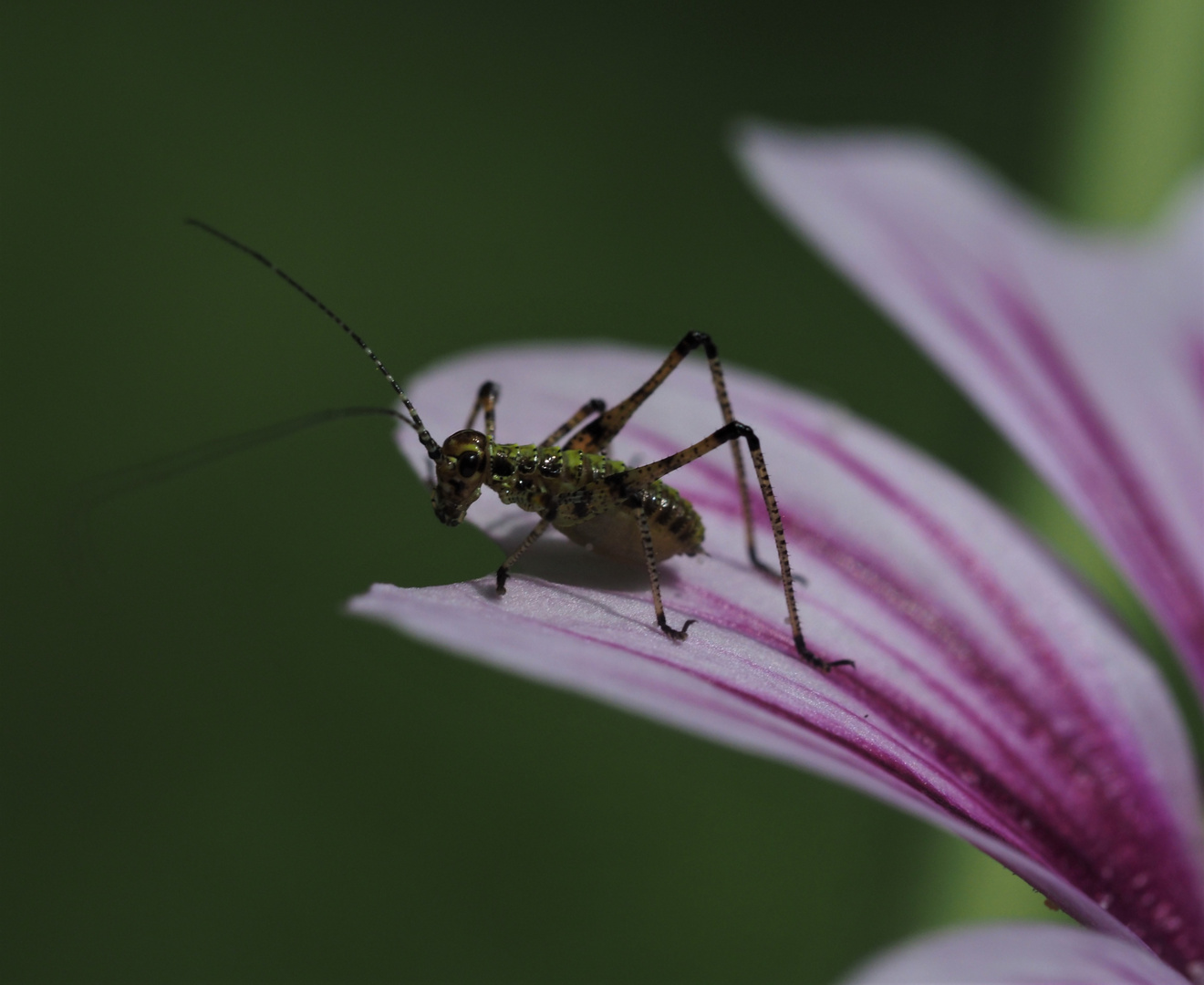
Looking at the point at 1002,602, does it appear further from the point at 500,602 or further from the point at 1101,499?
the point at 500,602

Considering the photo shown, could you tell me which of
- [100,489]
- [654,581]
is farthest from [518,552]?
[100,489]

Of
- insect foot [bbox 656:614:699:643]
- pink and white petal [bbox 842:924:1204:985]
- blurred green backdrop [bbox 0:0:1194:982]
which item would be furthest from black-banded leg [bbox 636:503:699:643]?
pink and white petal [bbox 842:924:1204:985]

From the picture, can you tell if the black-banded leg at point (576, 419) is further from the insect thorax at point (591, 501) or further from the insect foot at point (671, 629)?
the insect foot at point (671, 629)

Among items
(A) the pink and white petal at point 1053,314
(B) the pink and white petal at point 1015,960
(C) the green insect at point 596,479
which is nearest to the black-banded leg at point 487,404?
(C) the green insect at point 596,479

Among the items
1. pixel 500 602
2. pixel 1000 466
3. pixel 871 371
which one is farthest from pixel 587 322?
pixel 500 602

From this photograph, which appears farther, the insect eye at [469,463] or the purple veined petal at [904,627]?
the insect eye at [469,463]

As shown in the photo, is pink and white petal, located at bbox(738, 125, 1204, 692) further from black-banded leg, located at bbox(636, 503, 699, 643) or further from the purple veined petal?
black-banded leg, located at bbox(636, 503, 699, 643)
